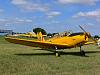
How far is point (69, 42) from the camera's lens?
20.2 metres

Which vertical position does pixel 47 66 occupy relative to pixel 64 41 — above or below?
below

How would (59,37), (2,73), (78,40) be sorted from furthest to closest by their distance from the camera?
(59,37) < (78,40) < (2,73)

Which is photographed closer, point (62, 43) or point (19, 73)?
point (19, 73)

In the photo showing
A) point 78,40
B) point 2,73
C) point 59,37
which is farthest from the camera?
point 59,37

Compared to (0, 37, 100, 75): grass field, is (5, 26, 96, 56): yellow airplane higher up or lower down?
higher up

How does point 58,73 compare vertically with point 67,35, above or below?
below

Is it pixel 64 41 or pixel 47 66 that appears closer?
pixel 47 66

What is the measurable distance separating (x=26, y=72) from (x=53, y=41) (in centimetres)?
1055

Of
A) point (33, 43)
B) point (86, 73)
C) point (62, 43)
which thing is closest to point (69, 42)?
point (62, 43)

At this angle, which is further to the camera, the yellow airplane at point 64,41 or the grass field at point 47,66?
the yellow airplane at point 64,41

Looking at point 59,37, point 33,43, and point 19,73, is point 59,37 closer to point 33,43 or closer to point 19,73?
point 33,43

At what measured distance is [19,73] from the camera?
1023 cm

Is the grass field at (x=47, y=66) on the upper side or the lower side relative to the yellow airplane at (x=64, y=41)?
lower

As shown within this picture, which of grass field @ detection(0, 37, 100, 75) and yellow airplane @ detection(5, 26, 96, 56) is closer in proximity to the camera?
grass field @ detection(0, 37, 100, 75)
